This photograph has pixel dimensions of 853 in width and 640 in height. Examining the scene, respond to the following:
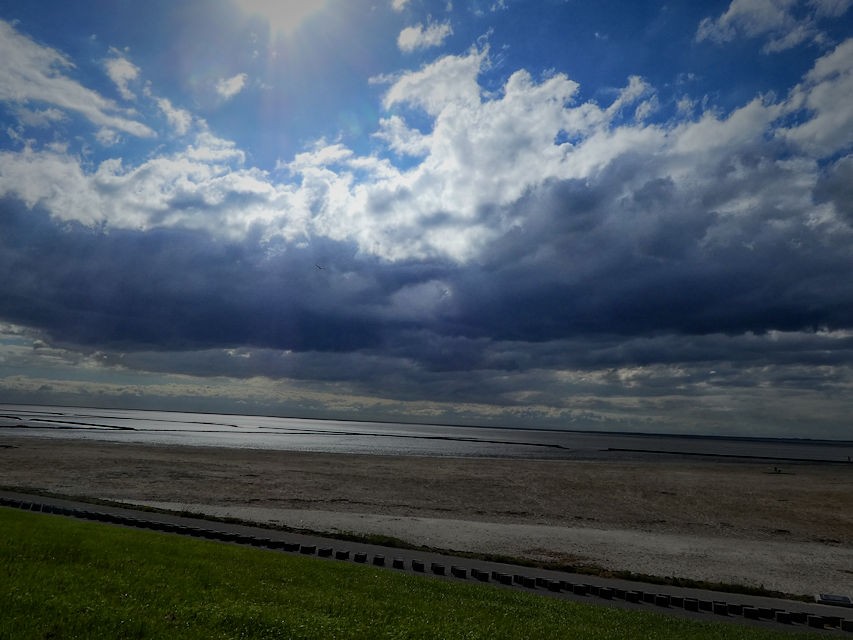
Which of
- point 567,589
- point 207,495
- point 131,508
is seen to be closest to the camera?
point 567,589

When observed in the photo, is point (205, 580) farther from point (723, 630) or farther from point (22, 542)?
point (723, 630)

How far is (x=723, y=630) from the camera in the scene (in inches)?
538

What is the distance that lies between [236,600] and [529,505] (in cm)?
3197

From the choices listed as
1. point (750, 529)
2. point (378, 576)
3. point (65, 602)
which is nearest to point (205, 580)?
point (65, 602)

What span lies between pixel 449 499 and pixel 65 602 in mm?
33756

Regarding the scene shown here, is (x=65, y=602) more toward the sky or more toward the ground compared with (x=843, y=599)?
more toward the sky

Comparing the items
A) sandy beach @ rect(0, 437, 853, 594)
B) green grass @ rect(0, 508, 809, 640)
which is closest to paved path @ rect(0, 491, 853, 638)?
green grass @ rect(0, 508, 809, 640)

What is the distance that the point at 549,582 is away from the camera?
56.7 feet

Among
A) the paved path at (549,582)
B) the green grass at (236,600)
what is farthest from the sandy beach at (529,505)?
the green grass at (236,600)

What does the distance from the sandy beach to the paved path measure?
401cm

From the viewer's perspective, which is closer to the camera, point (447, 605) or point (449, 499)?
point (447, 605)

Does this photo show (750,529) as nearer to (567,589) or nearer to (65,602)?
(567,589)

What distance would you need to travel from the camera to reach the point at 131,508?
27.3 meters

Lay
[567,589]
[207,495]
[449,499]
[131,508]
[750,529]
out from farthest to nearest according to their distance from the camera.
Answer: [449,499] < [207,495] < [750,529] < [131,508] < [567,589]
